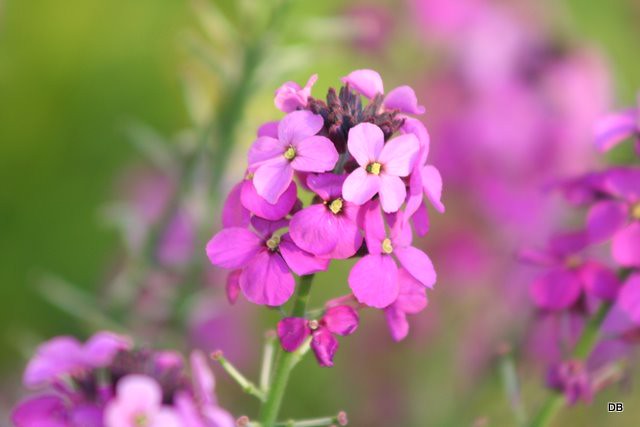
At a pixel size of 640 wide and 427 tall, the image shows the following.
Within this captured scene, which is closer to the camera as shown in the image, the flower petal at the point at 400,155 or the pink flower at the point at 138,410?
the pink flower at the point at 138,410

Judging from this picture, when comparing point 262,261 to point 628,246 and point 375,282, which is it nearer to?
point 375,282

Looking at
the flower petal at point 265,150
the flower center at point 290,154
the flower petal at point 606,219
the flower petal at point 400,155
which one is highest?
the flower petal at point 265,150

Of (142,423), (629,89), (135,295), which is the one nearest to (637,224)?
(142,423)

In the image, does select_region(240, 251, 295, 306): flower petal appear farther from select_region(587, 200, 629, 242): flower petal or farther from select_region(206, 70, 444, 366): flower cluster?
select_region(587, 200, 629, 242): flower petal

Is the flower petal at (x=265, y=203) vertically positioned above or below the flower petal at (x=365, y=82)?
below

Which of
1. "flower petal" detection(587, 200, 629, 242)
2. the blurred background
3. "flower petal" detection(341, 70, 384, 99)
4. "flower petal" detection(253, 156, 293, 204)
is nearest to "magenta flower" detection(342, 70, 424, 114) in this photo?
"flower petal" detection(341, 70, 384, 99)

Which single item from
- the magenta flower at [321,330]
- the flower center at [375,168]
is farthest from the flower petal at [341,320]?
the flower center at [375,168]

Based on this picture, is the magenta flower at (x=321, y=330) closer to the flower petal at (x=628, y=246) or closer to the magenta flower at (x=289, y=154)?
the magenta flower at (x=289, y=154)
